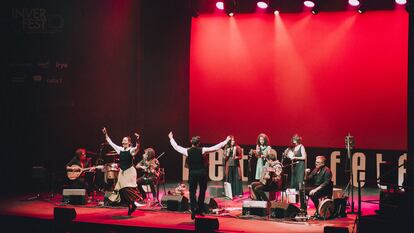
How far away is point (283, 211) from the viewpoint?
1073 cm

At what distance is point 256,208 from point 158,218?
1.82m

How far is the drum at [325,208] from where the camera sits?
10.7m

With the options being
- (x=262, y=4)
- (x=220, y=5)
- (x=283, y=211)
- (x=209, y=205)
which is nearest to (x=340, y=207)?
(x=283, y=211)

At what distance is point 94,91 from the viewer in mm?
14828

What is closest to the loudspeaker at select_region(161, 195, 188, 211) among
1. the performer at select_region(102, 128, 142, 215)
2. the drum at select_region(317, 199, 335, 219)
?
the performer at select_region(102, 128, 142, 215)

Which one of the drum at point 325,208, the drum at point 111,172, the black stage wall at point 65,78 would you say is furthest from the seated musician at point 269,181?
the black stage wall at point 65,78

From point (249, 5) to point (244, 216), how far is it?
6.24 m

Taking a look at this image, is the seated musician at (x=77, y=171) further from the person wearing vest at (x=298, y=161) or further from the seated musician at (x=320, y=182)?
the seated musician at (x=320, y=182)

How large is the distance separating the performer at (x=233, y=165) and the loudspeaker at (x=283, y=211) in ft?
8.92

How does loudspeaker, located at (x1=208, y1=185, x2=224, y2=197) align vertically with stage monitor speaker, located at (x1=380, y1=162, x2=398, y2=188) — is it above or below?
below

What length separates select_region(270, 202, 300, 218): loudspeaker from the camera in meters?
10.7

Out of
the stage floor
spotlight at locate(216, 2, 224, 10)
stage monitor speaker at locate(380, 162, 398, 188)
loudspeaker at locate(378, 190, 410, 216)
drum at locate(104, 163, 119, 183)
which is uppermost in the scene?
spotlight at locate(216, 2, 224, 10)

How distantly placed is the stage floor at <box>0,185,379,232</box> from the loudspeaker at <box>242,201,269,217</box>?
157 millimetres

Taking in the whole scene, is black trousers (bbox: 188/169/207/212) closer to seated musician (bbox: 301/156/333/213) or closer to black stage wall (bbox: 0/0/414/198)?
seated musician (bbox: 301/156/333/213)
